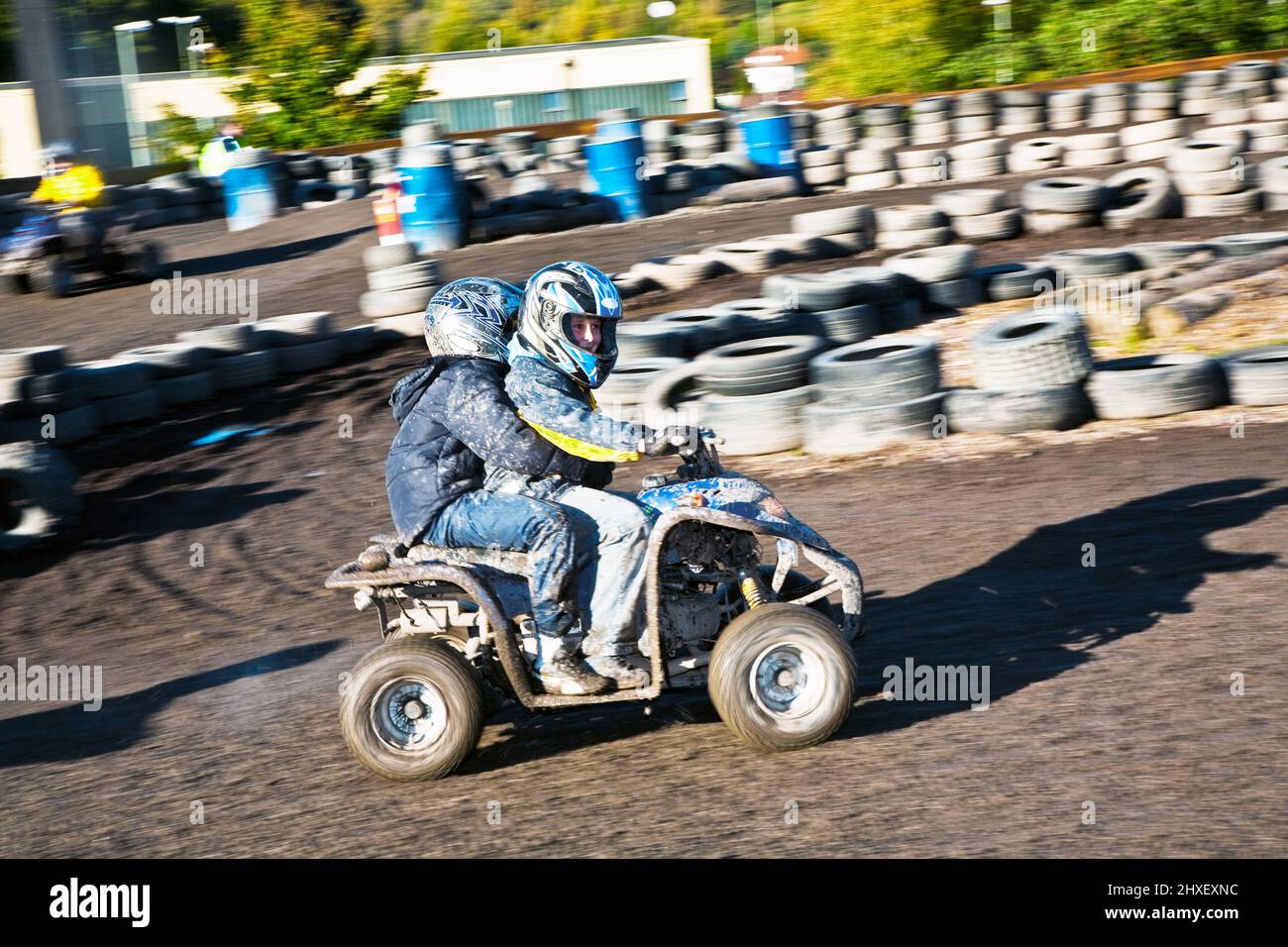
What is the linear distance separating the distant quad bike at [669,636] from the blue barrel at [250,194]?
2305cm

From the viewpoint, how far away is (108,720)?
22.3ft

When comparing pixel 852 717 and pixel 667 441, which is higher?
pixel 667 441

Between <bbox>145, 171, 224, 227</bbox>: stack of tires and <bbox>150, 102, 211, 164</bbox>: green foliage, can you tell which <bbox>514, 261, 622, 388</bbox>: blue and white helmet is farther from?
<bbox>150, 102, 211, 164</bbox>: green foliage

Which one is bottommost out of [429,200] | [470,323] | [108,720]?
[108,720]

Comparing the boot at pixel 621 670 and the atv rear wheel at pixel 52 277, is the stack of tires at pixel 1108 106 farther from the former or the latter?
the boot at pixel 621 670

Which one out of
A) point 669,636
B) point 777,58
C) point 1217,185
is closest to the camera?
point 669,636

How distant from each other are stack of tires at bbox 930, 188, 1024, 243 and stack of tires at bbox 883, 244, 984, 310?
3.56 metres

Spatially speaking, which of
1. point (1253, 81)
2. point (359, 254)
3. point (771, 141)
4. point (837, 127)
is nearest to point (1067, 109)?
point (1253, 81)

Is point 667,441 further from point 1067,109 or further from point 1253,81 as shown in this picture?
point 1067,109

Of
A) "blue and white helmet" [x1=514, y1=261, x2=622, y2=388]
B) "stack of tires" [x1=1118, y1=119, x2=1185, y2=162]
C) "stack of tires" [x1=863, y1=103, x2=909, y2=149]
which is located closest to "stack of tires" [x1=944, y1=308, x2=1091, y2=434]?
"blue and white helmet" [x1=514, y1=261, x2=622, y2=388]

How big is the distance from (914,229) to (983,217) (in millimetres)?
919

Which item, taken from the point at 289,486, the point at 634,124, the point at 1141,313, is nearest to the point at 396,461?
the point at 289,486

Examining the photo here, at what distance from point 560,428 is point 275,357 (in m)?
10.4

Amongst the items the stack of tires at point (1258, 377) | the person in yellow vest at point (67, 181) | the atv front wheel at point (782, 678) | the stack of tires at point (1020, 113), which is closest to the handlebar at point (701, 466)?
the atv front wheel at point (782, 678)
